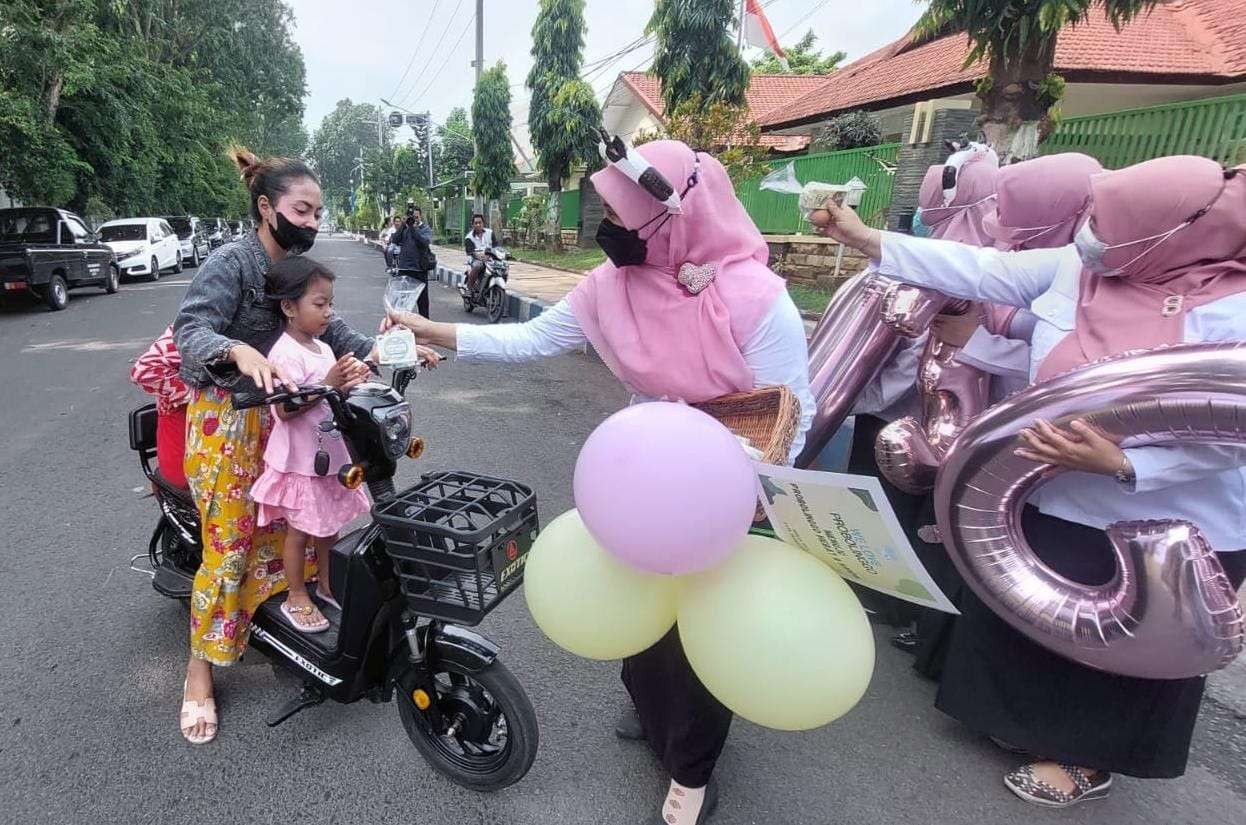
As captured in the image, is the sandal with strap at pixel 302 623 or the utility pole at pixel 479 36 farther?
the utility pole at pixel 479 36

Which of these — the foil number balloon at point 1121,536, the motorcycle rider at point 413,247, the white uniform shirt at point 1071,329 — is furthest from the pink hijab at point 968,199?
the motorcycle rider at point 413,247

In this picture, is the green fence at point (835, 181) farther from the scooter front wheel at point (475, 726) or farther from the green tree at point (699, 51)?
the scooter front wheel at point (475, 726)

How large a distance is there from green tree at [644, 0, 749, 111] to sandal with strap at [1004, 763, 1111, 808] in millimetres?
12428

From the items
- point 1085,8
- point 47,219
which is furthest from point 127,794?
point 47,219

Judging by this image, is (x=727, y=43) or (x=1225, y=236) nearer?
(x=1225, y=236)

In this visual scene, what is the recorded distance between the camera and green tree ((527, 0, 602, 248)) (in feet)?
57.6

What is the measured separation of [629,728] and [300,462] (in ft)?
4.12

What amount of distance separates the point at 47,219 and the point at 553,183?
1199 cm

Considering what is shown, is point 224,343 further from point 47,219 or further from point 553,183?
point 553,183

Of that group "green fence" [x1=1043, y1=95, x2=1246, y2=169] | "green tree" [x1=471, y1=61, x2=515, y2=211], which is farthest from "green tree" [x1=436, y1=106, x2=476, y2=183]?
"green fence" [x1=1043, y1=95, x2=1246, y2=169]

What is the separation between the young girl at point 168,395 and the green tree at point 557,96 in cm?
1683

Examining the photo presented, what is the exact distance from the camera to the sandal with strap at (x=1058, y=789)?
1933 mm

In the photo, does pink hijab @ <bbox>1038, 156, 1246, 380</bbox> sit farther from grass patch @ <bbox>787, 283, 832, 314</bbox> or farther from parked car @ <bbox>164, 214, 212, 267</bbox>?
parked car @ <bbox>164, 214, 212, 267</bbox>

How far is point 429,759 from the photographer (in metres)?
1.93
